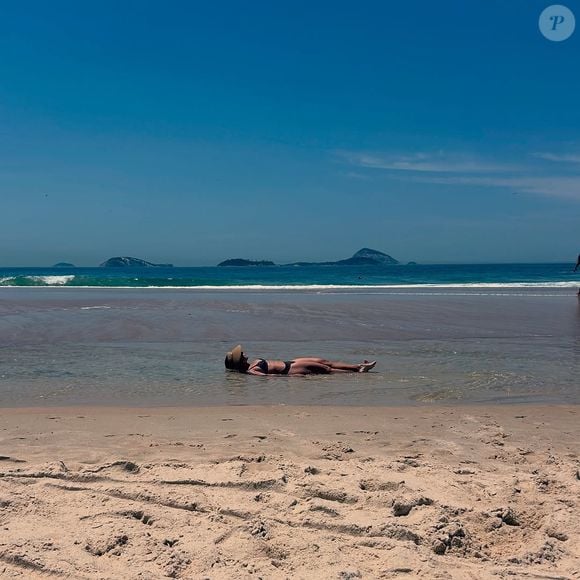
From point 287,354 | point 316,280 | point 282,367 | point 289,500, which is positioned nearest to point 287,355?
point 287,354

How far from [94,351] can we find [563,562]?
30.9ft

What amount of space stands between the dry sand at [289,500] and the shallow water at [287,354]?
1.58m

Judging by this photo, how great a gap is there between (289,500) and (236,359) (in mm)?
5113

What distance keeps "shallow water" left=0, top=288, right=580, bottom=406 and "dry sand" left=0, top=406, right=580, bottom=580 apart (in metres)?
1.58

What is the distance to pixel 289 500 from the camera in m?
3.92

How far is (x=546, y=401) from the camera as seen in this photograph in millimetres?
7148

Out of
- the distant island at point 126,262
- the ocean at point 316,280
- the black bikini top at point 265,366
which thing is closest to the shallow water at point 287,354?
the black bikini top at point 265,366

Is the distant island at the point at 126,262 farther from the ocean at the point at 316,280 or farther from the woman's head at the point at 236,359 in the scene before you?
the woman's head at the point at 236,359

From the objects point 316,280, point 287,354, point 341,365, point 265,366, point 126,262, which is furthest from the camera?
point 126,262

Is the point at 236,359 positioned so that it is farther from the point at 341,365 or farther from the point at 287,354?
the point at 287,354

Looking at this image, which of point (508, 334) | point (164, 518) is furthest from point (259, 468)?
point (508, 334)

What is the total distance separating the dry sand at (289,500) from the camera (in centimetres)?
320

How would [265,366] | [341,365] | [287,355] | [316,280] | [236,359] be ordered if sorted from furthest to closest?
[316,280]
[287,355]
[341,365]
[265,366]
[236,359]

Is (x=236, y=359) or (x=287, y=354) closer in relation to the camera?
(x=236, y=359)
